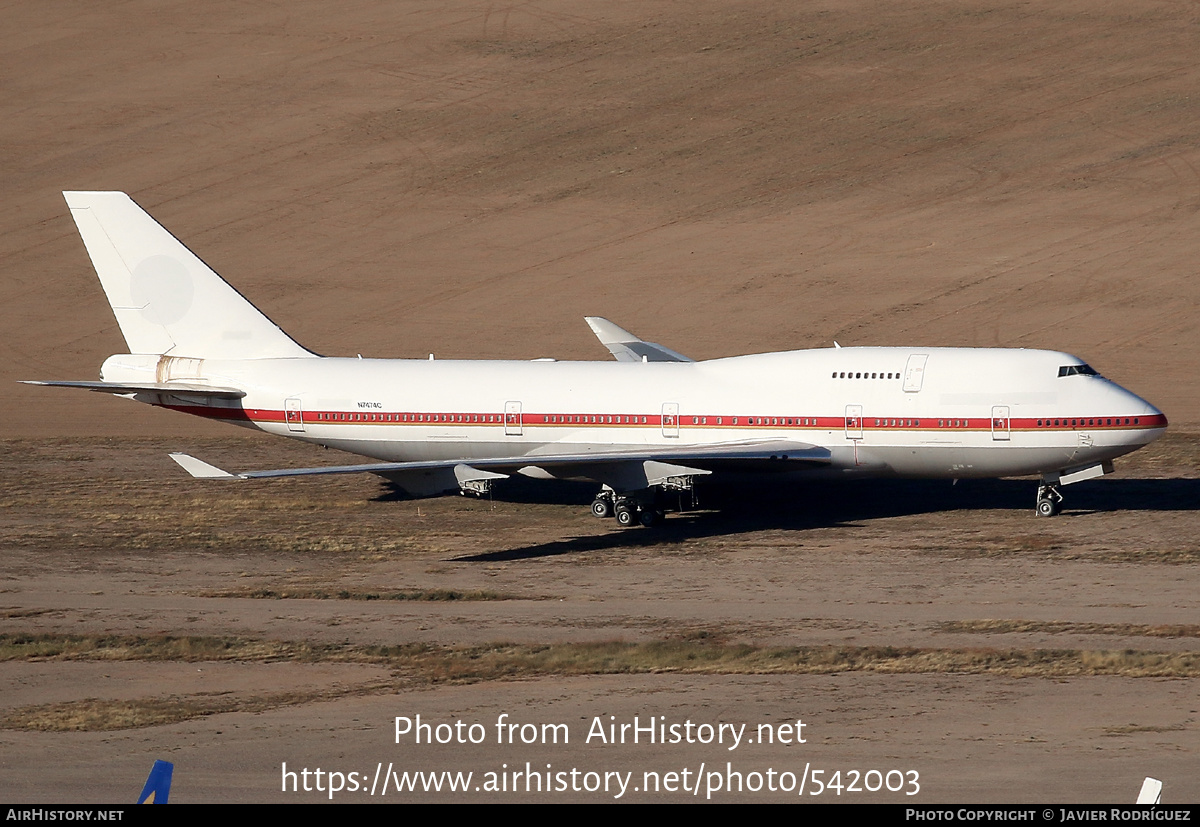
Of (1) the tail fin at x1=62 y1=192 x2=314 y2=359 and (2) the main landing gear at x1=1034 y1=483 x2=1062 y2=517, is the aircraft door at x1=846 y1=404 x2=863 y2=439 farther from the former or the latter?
(1) the tail fin at x1=62 y1=192 x2=314 y2=359

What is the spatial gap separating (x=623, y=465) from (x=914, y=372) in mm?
7798

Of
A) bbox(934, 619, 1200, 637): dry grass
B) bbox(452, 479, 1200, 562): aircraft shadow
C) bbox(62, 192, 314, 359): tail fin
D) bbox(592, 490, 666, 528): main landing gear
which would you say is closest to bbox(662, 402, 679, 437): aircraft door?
bbox(592, 490, 666, 528): main landing gear

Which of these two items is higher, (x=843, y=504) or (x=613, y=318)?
(x=613, y=318)

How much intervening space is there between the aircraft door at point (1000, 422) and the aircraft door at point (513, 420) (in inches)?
481

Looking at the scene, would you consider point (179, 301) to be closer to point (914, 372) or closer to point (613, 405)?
point (613, 405)

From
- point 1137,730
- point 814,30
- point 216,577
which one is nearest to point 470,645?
point 216,577

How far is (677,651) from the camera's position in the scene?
2722 centimetres

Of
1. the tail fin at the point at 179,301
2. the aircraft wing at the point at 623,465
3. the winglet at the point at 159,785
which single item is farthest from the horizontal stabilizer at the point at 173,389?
the winglet at the point at 159,785

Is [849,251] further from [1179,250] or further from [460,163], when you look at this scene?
[460,163]

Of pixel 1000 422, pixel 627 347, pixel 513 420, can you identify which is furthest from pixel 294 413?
pixel 1000 422

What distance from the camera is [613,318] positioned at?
6356 centimetres

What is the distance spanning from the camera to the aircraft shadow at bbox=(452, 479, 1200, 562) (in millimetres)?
37531

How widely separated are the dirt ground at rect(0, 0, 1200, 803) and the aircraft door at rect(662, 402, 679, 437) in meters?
2.72

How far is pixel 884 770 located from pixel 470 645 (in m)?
9.58
